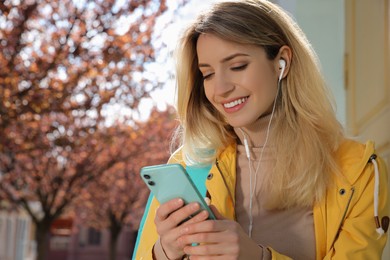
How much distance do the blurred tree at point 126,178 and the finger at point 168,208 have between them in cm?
1050

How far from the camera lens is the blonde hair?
2641 mm

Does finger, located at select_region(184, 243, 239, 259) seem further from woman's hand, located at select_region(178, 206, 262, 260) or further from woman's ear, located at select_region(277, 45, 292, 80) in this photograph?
woman's ear, located at select_region(277, 45, 292, 80)

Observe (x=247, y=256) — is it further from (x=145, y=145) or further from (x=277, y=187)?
(x=145, y=145)

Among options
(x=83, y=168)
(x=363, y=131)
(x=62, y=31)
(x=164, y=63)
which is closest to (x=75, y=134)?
(x=164, y=63)

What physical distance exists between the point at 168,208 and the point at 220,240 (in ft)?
0.60

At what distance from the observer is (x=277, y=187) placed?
2650 millimetres

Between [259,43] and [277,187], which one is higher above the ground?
[259,43]

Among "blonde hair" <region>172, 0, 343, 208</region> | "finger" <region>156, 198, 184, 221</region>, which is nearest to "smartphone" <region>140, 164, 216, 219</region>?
"finger" <region>156, 198, 184, 221</region>

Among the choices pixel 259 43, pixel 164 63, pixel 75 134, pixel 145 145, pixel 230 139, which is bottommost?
pixel 145 145

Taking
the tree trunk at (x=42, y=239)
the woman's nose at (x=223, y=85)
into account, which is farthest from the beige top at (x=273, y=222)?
the tree trunk at (x=42, y=239)

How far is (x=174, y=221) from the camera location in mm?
2385

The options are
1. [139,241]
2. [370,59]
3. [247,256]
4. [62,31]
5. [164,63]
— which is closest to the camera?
[247,256]

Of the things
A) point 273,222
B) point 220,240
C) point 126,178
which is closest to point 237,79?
point 273,222

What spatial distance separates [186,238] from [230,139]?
61 cm
